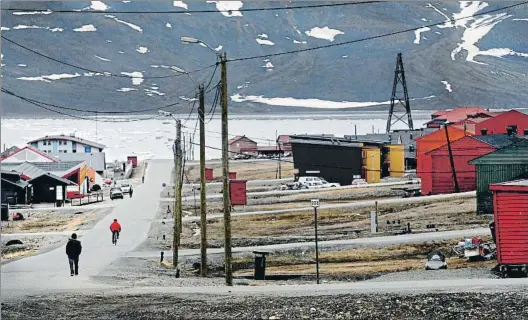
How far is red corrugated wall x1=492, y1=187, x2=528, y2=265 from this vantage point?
23.3 meters

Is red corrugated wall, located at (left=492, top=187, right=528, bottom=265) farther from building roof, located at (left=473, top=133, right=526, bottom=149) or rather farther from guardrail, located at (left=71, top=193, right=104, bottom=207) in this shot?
guardrail, located at (left=71, top=193, right=104, bottom=207)

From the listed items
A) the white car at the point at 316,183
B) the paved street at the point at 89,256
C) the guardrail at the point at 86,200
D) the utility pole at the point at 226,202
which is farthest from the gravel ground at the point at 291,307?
the white car at the point at 316,183

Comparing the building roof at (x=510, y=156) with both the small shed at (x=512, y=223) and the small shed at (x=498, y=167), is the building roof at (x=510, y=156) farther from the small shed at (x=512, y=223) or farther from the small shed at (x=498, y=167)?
the small shed at (x=512, y=223)

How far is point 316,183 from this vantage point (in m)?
61.7

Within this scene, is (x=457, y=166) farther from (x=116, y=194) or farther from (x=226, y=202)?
(x=226, y=202)

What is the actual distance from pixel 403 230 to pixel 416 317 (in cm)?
2169

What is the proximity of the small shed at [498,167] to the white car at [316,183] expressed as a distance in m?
23.1

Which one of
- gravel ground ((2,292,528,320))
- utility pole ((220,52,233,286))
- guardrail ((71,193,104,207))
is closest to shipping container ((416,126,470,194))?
guardrail ((71,193,104,207))

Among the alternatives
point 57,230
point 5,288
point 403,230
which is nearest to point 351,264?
point 403,230

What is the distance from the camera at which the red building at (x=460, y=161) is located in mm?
45250

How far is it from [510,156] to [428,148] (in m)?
17.0

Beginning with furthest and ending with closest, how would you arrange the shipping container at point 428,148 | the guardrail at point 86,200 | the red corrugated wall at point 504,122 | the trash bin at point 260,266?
the red corrugated wall at point 504,122 < the guardrail at point 86,200 < the shipping container at point 428,148 < the trash bin at point 260,266

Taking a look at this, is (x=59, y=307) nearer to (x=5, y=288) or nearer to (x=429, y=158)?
(x=5, y=288)

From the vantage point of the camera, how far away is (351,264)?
28547 mm
